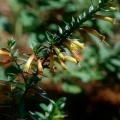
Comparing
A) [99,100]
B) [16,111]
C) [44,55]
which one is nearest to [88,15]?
[44,55]

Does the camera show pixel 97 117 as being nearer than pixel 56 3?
No

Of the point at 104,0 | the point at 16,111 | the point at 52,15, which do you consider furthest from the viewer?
the point at 52,15

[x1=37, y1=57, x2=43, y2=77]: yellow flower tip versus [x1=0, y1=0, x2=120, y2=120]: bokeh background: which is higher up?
[x1=37, y1=57, x2=43, y2=77]: yellow flower tip

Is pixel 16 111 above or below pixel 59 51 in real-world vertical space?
below

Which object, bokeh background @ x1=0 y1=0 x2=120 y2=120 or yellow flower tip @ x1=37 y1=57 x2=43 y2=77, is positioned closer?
yellow flower tip @ x1=37 y1=57 x2=43 y2=77

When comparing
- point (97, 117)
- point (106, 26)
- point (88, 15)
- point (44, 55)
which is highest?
point (88, 15)

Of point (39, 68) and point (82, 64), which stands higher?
point (39, 68)

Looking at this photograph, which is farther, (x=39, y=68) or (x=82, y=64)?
(x=82, y=64)

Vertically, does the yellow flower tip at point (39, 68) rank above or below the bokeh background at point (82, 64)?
above

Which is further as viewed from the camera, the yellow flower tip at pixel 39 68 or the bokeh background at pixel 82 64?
the bokeh background at pixel 82 64

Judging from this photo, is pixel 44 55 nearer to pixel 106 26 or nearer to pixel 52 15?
pixel 106 26

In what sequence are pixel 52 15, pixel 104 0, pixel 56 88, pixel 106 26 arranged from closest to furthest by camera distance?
1. pixel 104 0
2. pixel 106 26
3. pixel 52 15
4. pixel 56 88
